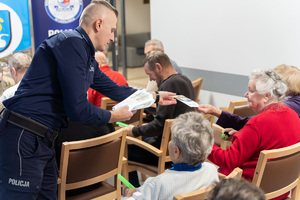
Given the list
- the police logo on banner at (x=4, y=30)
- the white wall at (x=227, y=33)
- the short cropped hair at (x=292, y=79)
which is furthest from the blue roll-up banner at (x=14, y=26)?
the short cropped hair at (x=292, y=79)

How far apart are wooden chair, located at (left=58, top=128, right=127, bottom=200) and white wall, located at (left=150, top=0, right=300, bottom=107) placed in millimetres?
2567

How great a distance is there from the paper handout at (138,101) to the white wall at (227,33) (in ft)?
7.27

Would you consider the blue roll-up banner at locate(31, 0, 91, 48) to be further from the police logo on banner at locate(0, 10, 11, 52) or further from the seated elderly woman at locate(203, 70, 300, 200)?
the seated elderly woman at locate(203, 70, 300, 200)

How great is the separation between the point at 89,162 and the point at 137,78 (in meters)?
6.39

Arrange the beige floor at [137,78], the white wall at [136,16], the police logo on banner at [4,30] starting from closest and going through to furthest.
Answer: the police logo on banner at [4,30] < the beige floor at [137,78] < the white wall at [136,16]

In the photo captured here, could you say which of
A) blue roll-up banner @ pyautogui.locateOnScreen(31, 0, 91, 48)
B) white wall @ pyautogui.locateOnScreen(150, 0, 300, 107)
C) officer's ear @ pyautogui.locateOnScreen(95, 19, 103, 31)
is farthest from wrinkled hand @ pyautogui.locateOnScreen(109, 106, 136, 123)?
blue roll-up banner @ pyautogui.locateOnScreen(31, 0, 91, 48)

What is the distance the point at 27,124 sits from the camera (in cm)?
192

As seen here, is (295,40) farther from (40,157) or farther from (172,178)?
(40,157)

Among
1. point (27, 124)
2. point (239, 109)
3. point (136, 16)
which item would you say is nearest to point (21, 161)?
point (27, 124)

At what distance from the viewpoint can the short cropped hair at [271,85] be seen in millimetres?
2262

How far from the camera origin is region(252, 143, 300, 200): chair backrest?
6.32 ft

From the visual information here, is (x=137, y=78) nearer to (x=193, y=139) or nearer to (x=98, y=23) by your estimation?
(x=98, y=23)

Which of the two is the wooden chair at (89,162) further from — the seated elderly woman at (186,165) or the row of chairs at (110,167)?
the seated elderly woman at (186,165)

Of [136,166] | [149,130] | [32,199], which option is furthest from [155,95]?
[32,199]
